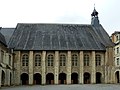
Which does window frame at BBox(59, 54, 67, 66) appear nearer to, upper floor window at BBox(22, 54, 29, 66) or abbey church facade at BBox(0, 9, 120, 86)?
abbey church facade at BBox(0, 9, 120, 86)

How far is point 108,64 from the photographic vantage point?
70.4 metres

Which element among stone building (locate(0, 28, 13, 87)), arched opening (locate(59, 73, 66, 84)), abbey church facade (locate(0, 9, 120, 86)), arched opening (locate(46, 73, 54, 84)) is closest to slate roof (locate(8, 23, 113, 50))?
abbey church facade (locate(0, 9, 120, 86))

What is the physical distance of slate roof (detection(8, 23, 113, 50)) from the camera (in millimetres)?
70250

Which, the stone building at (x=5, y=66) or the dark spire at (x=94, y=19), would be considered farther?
the dark spire at (x=94, y=19)

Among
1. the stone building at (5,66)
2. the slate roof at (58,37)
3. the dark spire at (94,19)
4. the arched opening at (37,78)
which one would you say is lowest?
the arched opening at (37,78)

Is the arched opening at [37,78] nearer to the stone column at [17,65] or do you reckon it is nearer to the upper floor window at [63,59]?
the stone column at [17,65]

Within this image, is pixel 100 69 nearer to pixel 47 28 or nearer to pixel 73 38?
pixel 73 38

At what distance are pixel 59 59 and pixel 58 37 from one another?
576 cm

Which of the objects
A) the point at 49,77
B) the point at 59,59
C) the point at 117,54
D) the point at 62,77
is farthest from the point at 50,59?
the point at 117,54

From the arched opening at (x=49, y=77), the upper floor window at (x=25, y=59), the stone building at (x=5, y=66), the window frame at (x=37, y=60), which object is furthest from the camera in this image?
the arched opening at (x=49, y=77)

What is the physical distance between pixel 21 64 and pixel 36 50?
14.9 feet

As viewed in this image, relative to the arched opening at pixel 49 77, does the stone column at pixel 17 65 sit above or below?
above

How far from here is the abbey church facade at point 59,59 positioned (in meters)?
68.9

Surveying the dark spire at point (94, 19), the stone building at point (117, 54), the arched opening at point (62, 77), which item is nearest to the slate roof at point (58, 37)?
the dark spire at point (94, 19)
